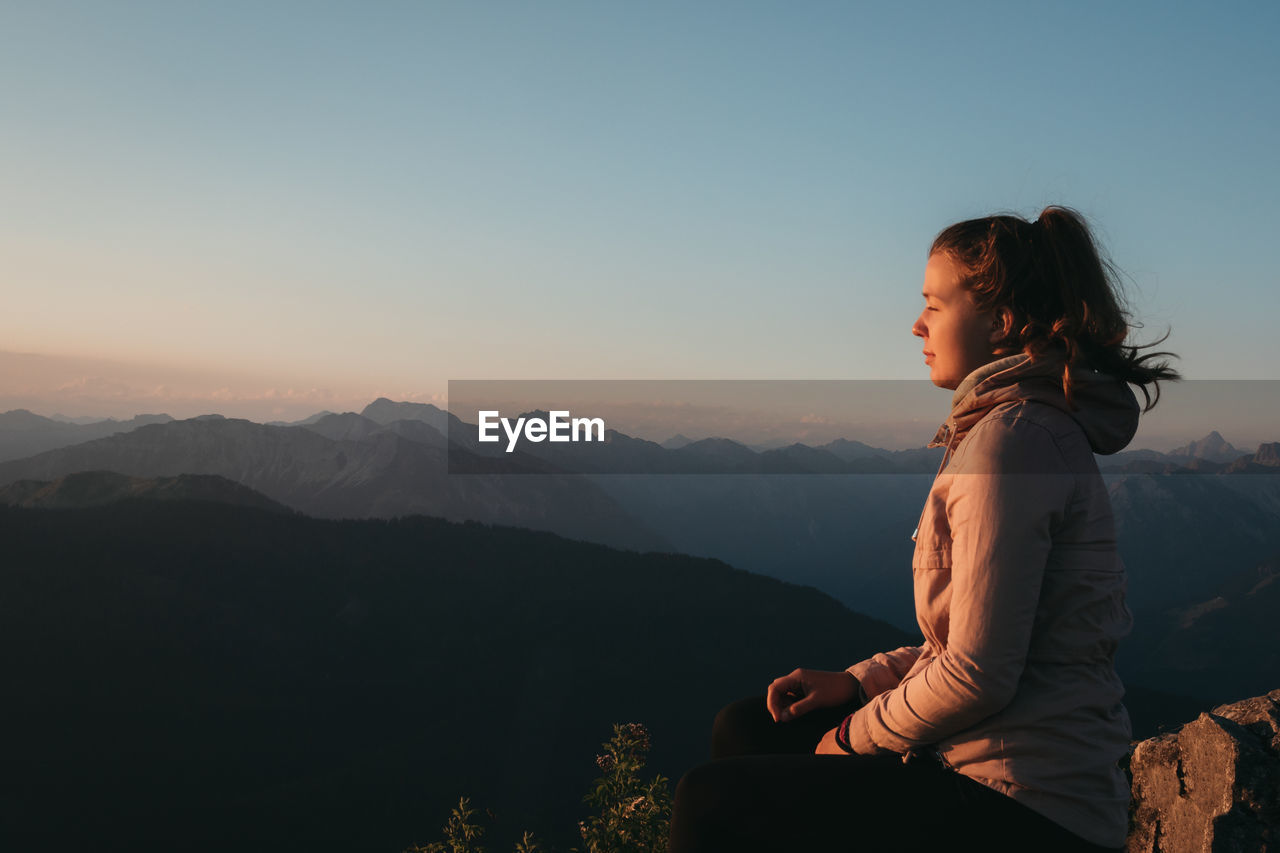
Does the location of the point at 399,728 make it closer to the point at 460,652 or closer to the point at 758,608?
the point at 460,652

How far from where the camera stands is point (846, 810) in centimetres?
185

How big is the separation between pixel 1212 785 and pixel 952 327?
212cm

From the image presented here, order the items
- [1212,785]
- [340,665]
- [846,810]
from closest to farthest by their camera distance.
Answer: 1. [846,810]
2. [1212,785]
3. [340,665]

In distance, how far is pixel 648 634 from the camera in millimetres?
102562

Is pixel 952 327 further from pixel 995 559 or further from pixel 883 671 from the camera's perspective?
pixel 883 671

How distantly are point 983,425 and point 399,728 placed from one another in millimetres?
104688

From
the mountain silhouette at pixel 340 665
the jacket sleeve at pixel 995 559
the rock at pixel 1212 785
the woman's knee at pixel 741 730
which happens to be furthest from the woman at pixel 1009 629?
the mountain silhouette at pixel 340 665

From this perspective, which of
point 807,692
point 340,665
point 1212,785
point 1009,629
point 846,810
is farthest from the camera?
point 340,665

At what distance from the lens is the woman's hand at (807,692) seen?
244 centimetres

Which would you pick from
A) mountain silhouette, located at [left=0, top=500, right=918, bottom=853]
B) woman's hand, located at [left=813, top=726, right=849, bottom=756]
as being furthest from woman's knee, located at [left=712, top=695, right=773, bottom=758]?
mountain silhouette, located at [left=0, top=500, right=918, bottom=853]

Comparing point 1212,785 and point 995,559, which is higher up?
point 995,559

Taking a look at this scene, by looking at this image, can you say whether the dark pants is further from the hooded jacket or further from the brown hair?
the brown hair

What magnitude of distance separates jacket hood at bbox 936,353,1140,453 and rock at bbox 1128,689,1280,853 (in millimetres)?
1758

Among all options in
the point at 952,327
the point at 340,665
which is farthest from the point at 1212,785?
the point at 340,665
